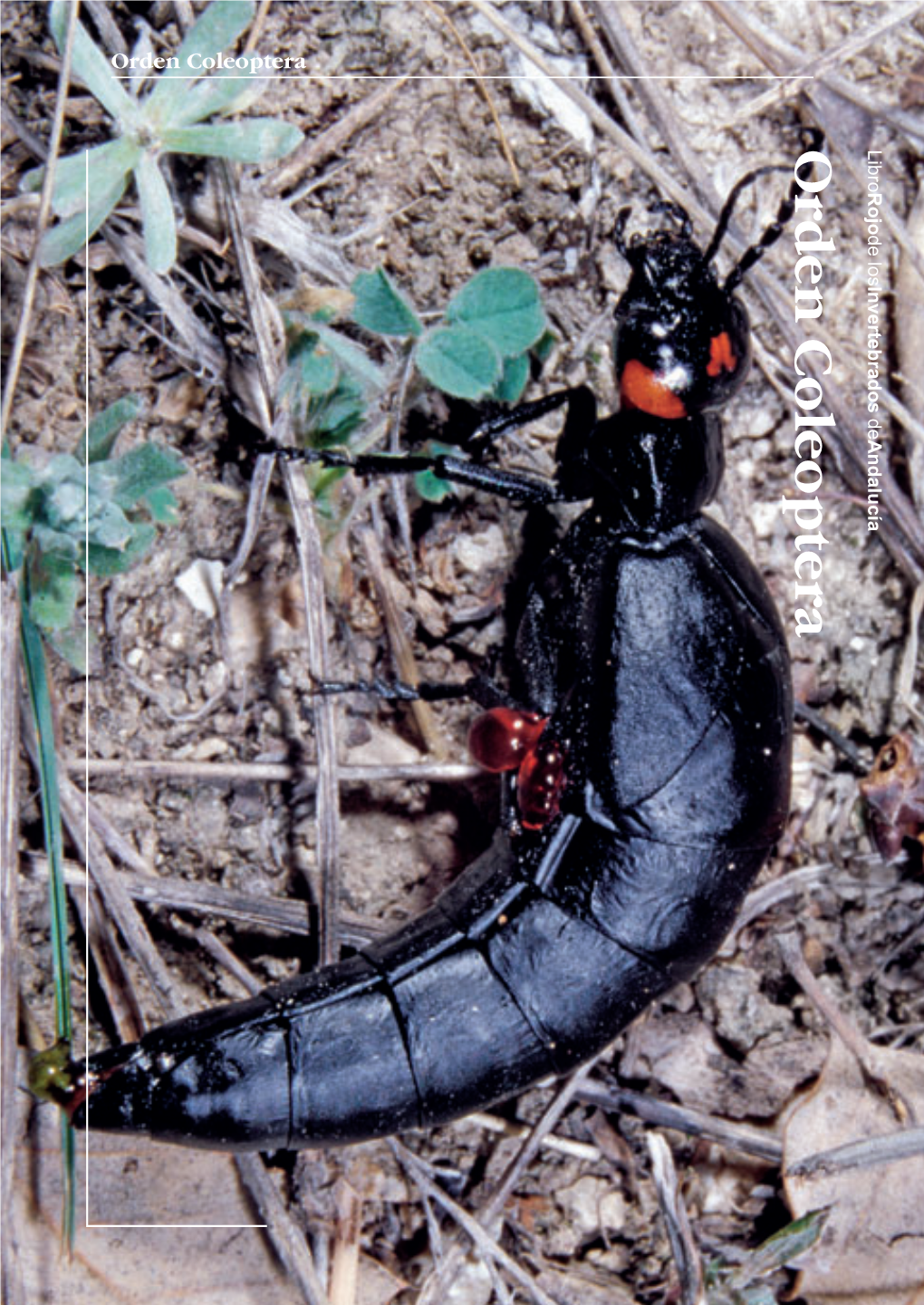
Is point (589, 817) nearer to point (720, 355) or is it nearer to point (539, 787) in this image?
point (539, 787)

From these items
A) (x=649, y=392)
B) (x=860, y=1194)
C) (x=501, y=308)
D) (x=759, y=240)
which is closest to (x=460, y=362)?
(x=501, y=308)

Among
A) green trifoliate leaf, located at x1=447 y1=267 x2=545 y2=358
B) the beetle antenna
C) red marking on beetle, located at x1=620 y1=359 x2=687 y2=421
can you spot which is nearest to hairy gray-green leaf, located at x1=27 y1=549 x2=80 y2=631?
green trifoliate leaf, located at x1=447 y1=267 x2=545 y2=358

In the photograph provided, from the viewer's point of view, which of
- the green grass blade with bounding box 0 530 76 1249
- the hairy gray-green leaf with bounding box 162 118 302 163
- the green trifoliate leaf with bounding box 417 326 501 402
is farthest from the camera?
the green trifoliate leaf with bounding box 417 326 501 402

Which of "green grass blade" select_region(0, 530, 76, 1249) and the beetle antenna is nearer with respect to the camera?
"green grass blade" select_region(0, 530, 76, 1249)

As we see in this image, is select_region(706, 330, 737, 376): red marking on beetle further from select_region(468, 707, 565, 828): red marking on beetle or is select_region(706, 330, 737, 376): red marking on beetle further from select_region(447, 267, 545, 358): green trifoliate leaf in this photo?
select_region(468, 707, 565, 828): red marking on beetle

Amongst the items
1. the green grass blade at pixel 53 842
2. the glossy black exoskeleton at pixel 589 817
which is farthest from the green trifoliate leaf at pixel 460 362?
the green grass blade at pixel 53 842

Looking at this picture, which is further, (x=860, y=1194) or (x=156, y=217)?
(x=860, y=1194)

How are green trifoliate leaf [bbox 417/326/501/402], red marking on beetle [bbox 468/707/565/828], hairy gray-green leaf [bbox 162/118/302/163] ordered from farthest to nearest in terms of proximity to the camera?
red marking on beetle [bbox 468/707/565/828] < green trifoliate leaf [bbox 417/326/501/402] < hairy gray-green leaf [bbox 162/118/302/163]
